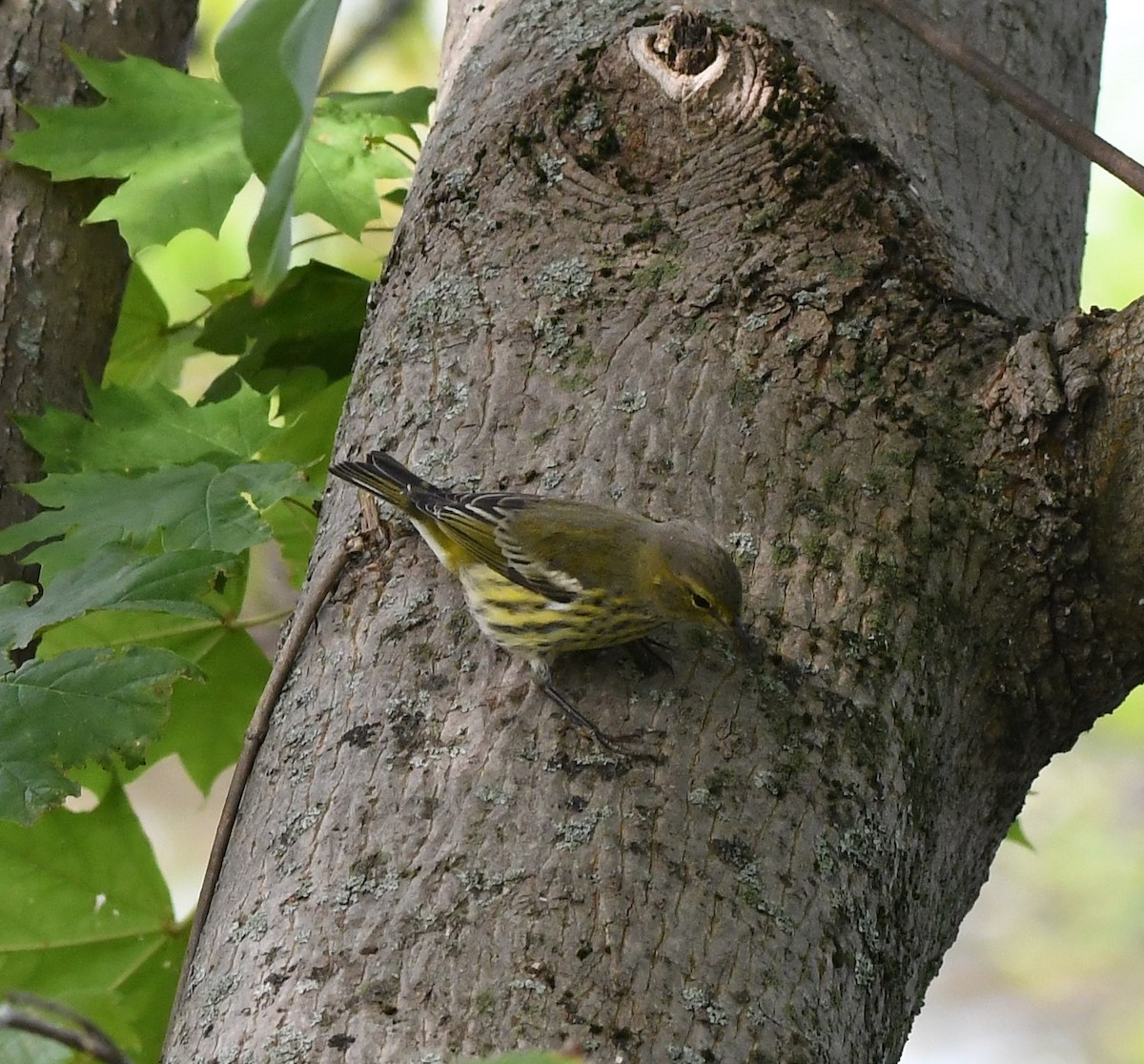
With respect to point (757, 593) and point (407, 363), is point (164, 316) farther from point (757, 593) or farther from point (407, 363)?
point (757, 593)

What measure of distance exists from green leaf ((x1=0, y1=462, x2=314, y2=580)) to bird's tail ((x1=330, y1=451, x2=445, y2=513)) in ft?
0.87

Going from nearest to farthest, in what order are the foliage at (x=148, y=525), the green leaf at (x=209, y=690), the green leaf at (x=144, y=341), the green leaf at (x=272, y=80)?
1. the green leaf at (x=272, y=80)
2. the foliage at (x=148, y=525)
3. the green leaf at (x=209, y=690)
4. the green leaf at (x=144, y=341)

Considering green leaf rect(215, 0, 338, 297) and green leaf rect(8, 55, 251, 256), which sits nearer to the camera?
green leaf rect(215, 0, 338, 297)

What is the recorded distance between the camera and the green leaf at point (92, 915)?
2.71 meters

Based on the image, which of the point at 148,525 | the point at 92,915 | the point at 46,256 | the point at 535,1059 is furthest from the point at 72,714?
the point at 535,1059

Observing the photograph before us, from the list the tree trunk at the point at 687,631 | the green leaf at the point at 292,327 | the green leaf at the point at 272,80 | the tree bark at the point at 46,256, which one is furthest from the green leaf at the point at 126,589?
the green leaf at the point at 272,80

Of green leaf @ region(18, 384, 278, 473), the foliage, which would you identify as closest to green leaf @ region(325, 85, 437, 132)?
the foliage

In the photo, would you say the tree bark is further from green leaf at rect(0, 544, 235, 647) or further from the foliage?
green leaf at rect(0, 544, 235, 647)

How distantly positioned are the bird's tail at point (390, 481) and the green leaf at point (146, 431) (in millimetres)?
673

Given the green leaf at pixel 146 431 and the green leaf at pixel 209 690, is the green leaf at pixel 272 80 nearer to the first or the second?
the green leaf at pixel 146 431

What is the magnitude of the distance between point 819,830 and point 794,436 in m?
0.68

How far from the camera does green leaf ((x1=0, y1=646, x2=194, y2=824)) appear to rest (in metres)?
2.15

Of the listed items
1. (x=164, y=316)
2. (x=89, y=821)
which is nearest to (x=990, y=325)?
(x=89, y=821)

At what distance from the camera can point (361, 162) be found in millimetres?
3422
